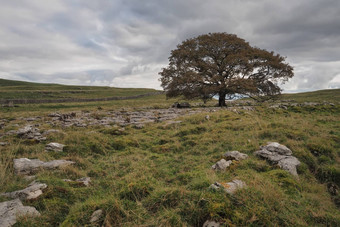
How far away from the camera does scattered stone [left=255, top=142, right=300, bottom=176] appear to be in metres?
5.77

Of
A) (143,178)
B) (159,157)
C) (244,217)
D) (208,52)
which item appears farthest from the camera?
(208,52)

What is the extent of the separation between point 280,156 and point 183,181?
11.5 feet

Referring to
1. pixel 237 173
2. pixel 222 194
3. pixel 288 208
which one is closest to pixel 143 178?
pixel 222 194

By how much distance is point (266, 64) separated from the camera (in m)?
24.9

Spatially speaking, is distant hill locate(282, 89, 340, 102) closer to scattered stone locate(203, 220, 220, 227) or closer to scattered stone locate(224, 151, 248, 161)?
scattered stone locate(224, 151, 248, 161)

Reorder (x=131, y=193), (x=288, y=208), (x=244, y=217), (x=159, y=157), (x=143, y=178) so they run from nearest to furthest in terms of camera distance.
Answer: (x=244, y=217)
(x=288, y=208)
(x=131, y=193)
(x=143, y=178)
(x=159, y=157)

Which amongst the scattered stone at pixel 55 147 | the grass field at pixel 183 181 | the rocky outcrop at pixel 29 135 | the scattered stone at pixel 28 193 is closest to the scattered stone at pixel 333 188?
the grass field at pixel 183 181

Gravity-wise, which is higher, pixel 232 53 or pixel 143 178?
pixel 232 53

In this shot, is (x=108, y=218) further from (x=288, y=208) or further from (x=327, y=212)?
(x=327, y=212)

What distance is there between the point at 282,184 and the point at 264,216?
1700 millimetres

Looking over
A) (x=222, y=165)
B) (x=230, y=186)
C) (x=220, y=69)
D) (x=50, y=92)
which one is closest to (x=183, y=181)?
(x=222, y=165)

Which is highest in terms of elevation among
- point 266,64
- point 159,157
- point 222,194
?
point 266,64

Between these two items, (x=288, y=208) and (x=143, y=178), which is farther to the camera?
(x=143, y=178)

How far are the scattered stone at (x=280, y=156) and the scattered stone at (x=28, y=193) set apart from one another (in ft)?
21.2
